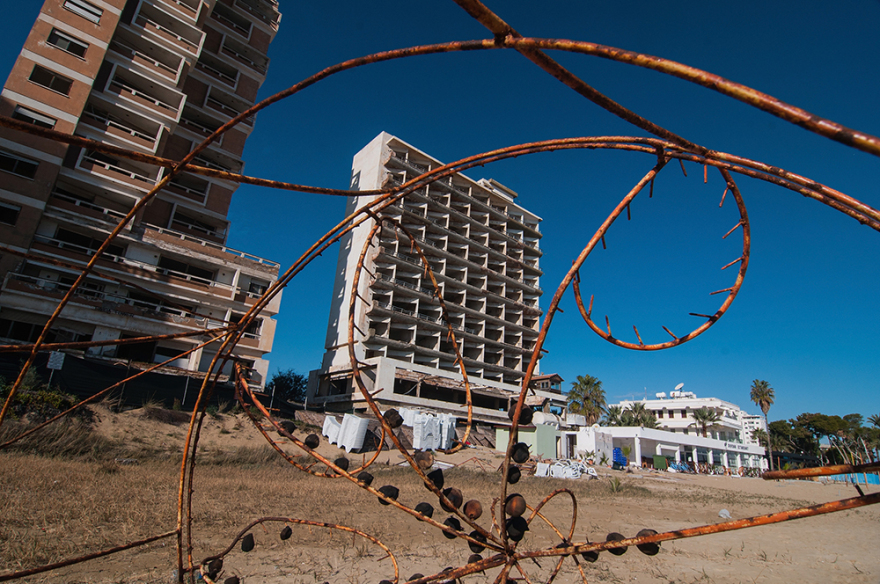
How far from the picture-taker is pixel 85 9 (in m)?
21.3

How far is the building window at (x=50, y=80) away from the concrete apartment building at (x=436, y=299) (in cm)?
1647

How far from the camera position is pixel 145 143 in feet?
75.9

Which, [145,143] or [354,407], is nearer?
[145,143]

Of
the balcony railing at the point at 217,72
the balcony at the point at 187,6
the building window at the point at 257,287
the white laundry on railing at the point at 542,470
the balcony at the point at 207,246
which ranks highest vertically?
the balcony at the point at 187,6

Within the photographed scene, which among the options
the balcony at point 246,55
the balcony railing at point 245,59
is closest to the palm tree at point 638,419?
the balcony railing at point 245,59

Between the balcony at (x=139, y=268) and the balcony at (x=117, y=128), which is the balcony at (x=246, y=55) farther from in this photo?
the balcony at (x=139, y=268)

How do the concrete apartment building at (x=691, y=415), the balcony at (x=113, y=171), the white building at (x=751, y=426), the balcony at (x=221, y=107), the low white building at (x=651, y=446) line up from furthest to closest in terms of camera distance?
the white building at (x=751, y=426) → the concrete apartment building at (x=691, y=415) → the low white building at (x=651, y=446) → the balcony at (x=221, y=107) → the balcony at (x=113, y=171)

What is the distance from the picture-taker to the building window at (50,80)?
64.3 feet

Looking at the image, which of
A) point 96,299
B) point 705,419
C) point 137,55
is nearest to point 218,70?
point 137,55

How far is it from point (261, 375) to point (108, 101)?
1683 centimetres

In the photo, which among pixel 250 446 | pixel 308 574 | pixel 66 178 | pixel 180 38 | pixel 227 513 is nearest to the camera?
pixel 308 574

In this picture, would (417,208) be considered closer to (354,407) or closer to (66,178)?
(354,407)

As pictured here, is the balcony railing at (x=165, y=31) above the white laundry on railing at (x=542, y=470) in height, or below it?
above

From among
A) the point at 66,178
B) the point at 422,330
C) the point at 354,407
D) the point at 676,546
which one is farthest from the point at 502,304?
the point at 676,546
